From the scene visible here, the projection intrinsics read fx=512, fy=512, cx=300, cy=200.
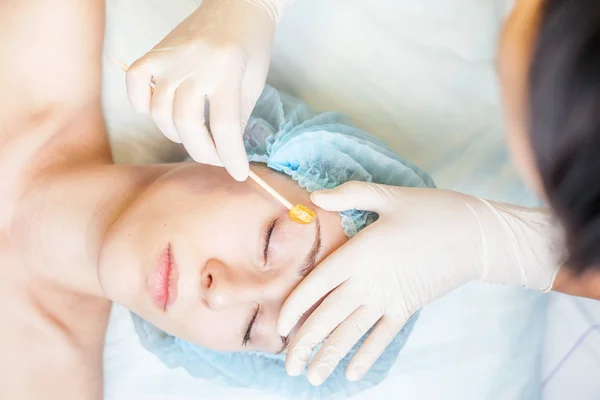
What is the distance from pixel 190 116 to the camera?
0.94m

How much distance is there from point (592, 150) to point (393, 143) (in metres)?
0.91

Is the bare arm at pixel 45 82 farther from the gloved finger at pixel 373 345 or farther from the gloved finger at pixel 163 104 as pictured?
the gloved finger at pixel 373 345

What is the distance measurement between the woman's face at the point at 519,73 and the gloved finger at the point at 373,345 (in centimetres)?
43

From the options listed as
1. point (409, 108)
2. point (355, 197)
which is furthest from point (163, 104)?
point (409, 108)

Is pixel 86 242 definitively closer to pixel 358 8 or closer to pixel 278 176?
pixel 278 176

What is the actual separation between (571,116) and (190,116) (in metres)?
0.62

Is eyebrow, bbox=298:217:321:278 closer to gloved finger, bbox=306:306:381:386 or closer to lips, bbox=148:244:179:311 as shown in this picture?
gloved finger, bbox=306:306:381:386

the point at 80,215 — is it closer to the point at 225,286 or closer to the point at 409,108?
the point at 225,286

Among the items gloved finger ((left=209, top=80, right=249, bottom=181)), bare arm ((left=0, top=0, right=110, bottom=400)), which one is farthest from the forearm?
bare arm ((left=0, top=0, right=110, bottom=400))

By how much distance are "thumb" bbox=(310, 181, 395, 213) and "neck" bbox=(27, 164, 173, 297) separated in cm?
41

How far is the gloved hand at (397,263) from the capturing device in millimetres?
1040

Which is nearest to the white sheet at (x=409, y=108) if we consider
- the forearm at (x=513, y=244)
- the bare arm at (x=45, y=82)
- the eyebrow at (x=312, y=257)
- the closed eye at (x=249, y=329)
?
the bare arm at (x=45, y=82)

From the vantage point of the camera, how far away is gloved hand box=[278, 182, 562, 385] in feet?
3.41

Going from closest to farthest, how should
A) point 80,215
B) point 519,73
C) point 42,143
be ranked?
1. point 519,73
2. point 80,215
3. point 42,143
